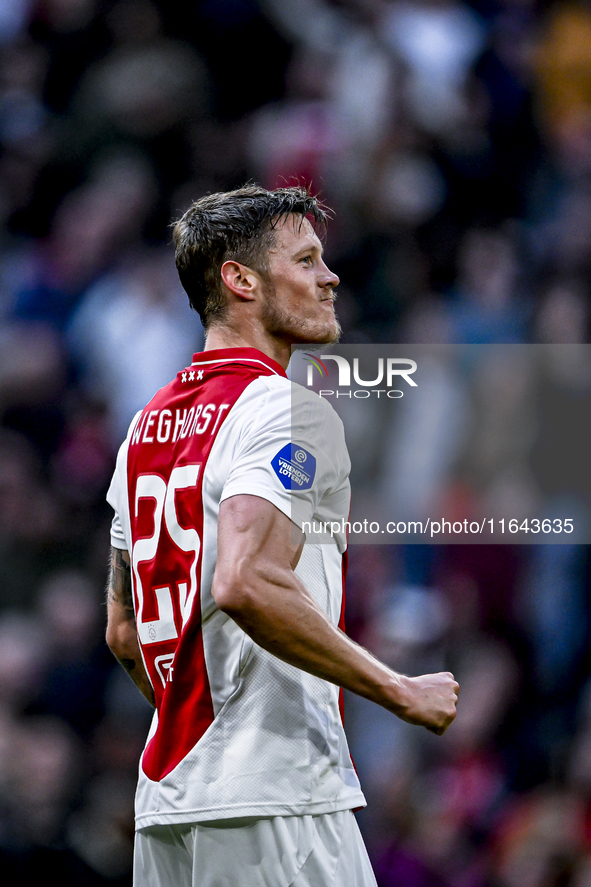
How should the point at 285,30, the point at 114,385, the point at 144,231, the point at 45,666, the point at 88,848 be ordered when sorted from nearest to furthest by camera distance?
the point at 88,848, the point at 45,666, the point at 114,385, the point at 144,231, the point at 285,30

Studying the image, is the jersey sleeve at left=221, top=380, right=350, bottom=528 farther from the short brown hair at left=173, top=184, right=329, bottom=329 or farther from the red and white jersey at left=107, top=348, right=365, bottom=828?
the short brown hair at left=173, top=184, right=329, bottom=329

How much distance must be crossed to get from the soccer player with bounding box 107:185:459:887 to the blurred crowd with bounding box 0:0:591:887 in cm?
215

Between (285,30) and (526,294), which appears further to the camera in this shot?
(285,30)

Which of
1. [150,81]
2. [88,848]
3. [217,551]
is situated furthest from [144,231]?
[217,551]

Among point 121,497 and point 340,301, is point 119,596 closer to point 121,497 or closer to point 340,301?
point 121,497

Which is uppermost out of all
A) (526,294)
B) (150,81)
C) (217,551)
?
(150,81)

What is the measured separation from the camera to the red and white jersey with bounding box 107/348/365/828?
1.75 metres

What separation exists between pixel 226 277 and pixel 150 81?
3512 millimetres

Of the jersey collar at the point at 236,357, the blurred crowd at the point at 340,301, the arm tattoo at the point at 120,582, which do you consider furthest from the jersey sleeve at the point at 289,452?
the blurred crowd at the point at 340,301

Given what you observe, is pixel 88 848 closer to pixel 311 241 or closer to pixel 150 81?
pixel 311 241

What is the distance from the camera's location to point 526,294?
4.56 metres

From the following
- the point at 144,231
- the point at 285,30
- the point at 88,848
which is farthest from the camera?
the point at 285,30

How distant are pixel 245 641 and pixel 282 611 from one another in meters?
0.20

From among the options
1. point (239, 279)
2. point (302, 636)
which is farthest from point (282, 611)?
point (239, 279)
